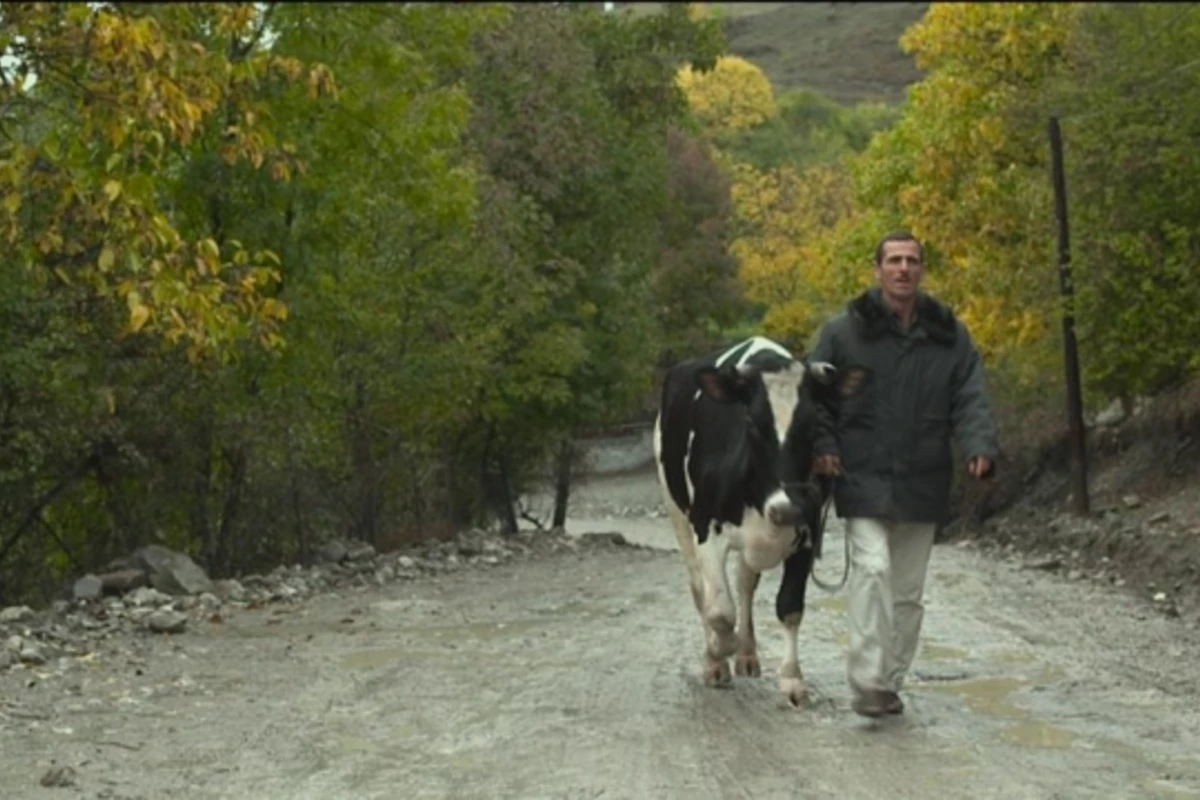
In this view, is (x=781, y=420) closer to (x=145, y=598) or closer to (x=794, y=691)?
(x=794, y=691)

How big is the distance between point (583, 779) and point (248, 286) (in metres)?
4.92

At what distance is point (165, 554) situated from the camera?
68.0 feet

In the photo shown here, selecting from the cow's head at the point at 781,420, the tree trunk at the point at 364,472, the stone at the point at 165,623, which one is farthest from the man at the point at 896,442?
the tree trunk at the point at 364,472

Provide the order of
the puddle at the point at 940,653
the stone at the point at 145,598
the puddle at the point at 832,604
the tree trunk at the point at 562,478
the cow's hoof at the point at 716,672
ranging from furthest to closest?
the tree trunk at the point at 562,478
the stone at the point at 145,598
the puddle at the point at 832,604
the puddle at the point at 940,653
the cow's hoof at the point at 716,672

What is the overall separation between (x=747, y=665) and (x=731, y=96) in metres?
104

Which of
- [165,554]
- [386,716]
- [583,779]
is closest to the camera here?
[583,779]

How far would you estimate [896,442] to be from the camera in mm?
10914

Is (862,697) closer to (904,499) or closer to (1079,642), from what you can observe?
(904,499)

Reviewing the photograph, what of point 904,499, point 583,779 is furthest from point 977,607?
point 583,779

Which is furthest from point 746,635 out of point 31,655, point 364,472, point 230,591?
point 364,472

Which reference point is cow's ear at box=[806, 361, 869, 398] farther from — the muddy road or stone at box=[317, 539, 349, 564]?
stone at box=[317, 539, 349, 564]

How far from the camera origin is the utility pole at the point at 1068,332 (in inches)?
1107

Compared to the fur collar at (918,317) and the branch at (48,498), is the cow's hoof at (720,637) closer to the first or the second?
the fur collar at (918,317)

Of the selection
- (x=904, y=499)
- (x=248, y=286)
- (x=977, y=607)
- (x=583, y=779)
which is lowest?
(x=977, y=607)
